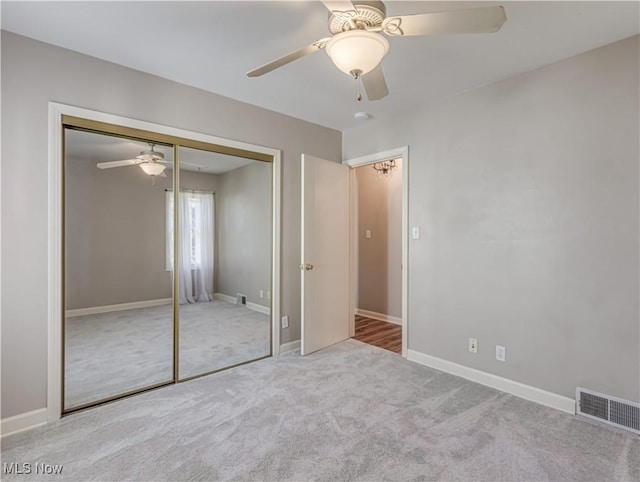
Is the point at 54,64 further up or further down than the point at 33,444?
further up

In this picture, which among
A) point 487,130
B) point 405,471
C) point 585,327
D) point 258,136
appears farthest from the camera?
point 258,136

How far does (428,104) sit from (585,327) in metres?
2.26

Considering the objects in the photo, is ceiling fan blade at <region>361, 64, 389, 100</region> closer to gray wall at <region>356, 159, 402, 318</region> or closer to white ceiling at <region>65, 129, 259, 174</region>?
white ceiling at <region>65, 129, 259, 174</region>

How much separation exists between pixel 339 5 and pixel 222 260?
243cm

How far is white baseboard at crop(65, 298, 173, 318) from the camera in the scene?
241 cm

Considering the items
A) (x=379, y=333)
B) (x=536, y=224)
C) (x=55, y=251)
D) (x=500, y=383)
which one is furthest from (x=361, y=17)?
(x=379, y=333)

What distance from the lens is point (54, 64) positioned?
Answer: 221 cm

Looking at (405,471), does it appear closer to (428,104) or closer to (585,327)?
(585,327)

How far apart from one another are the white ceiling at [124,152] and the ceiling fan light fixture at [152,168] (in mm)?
75

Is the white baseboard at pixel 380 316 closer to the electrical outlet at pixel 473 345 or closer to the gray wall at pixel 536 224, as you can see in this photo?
the gray wall at pixel 536 224

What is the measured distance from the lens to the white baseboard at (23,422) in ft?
6.68

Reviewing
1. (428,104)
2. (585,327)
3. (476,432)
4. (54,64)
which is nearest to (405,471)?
(476,432)
